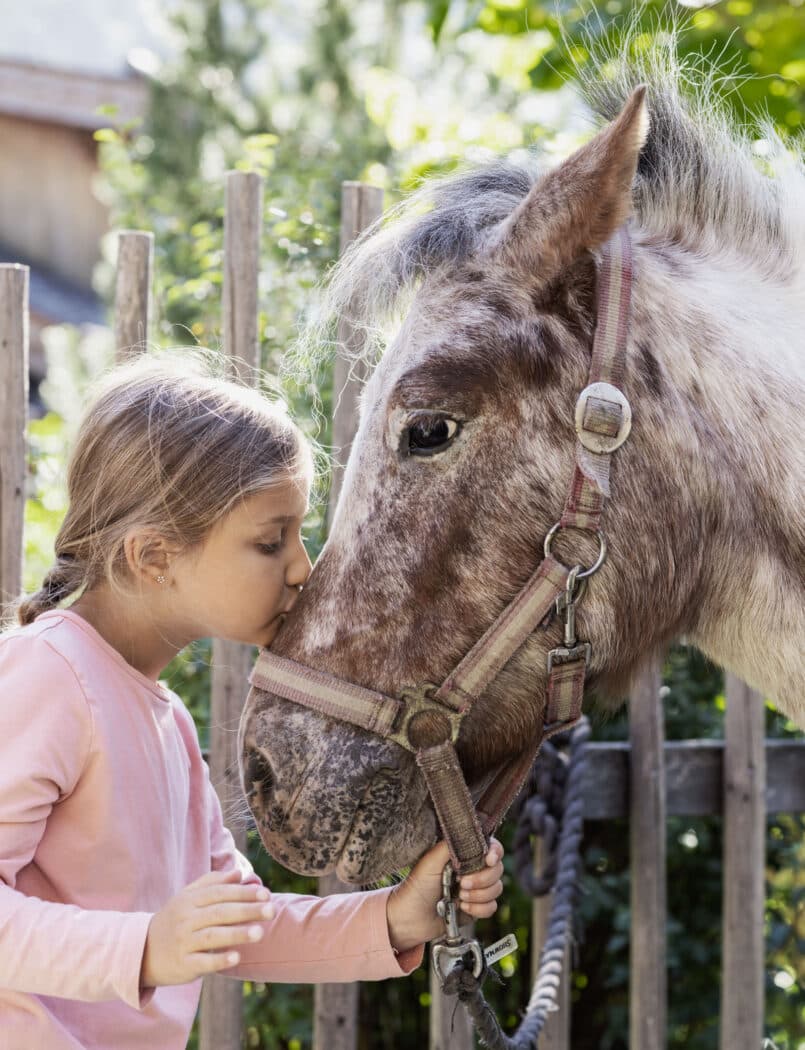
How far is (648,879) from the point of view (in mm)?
2717

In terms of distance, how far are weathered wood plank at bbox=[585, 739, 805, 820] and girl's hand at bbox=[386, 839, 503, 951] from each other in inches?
41.5

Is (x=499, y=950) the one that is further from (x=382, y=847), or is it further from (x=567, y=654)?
(x=567, y=654)

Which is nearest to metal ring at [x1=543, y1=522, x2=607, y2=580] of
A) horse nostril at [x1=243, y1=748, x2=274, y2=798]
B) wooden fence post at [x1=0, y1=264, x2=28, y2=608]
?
horse nostril at [x1=243, y1=748, x2=274, y2=798]

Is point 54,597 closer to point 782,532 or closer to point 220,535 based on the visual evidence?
point 220,535

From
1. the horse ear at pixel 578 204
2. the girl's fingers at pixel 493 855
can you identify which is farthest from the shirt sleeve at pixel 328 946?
the horse ear at pixel 578 204

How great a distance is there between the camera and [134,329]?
262 cm

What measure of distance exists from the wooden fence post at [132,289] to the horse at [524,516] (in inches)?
43.5

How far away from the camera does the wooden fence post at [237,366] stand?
2564 millimetres

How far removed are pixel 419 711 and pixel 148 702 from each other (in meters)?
0.41

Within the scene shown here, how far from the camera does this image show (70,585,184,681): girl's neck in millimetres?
1735

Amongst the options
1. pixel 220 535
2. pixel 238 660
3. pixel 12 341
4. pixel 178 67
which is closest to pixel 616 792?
pixel 238 660

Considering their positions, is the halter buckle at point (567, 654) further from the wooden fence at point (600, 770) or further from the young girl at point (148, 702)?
the wooden fence at point (600, 770)

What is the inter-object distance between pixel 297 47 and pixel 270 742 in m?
11.7

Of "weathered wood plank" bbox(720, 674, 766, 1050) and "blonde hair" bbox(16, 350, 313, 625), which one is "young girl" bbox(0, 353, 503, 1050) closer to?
"blonde hair" bbox(16, 350, 313, 625)
